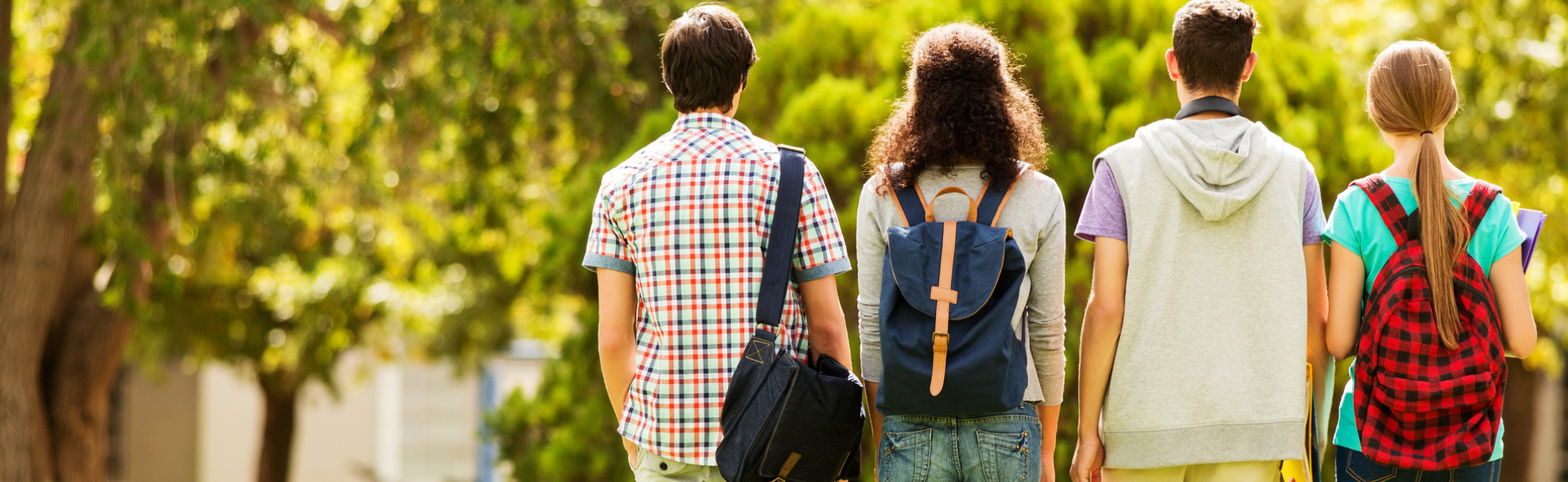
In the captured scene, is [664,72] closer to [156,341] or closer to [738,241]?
[738,241]

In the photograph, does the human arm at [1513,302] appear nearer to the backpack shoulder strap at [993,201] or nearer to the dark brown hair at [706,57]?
the backpack shoulder strap at [993,201]

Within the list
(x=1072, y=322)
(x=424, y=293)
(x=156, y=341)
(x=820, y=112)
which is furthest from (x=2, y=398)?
(x=1072, y=322)

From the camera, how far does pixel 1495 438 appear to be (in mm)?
2613

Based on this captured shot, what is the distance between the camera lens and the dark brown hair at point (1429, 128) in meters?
2.55

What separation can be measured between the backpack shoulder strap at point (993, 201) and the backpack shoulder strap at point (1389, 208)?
0.80 metres

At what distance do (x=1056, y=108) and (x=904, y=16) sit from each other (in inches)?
32.2

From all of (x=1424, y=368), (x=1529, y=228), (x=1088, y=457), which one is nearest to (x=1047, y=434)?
(x=1088, y=457)

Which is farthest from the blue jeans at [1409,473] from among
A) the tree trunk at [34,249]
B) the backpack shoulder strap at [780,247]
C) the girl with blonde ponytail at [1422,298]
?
the tree trunk at [34,249]

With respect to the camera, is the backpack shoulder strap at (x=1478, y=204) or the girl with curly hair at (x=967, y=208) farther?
the backpack shoulder strap at (x=1478, y=204)

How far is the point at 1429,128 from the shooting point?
2676 mm

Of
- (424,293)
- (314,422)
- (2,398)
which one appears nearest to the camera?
(2,398)

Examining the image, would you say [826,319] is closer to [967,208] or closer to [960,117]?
[967,208]

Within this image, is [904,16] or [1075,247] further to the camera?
[904,16]

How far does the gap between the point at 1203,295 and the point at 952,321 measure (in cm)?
57
